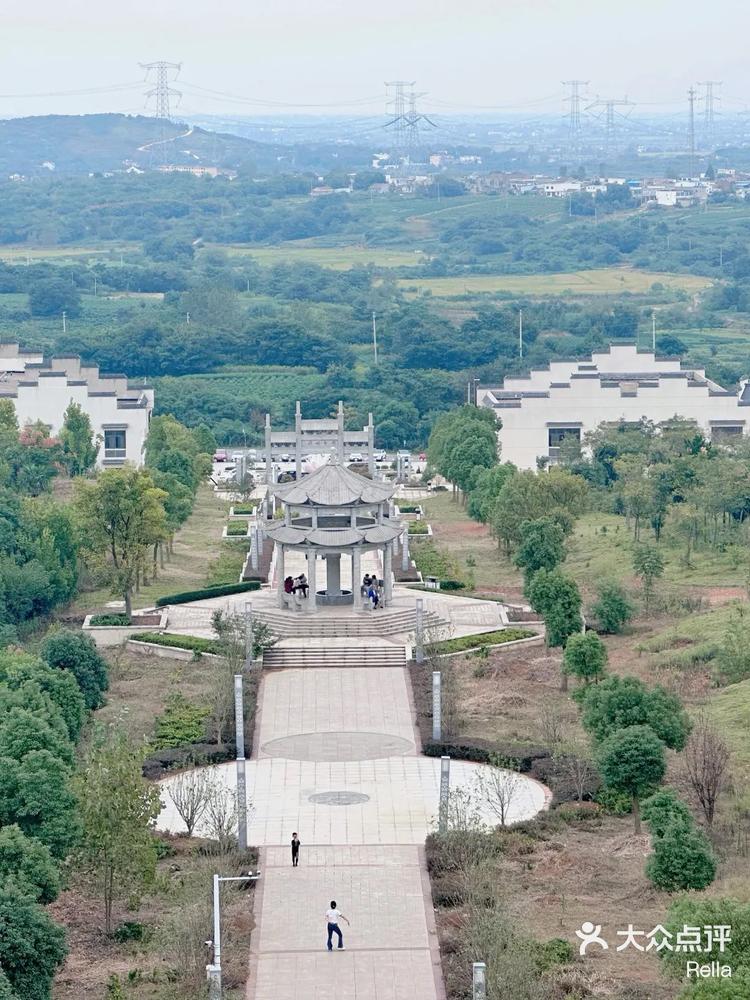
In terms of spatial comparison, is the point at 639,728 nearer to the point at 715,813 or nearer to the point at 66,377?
the point at 715,813

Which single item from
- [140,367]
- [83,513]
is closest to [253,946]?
[83,513]

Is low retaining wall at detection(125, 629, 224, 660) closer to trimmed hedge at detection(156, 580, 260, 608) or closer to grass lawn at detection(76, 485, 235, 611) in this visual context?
trimmed hedge at detection(156, 580, 260, 608)

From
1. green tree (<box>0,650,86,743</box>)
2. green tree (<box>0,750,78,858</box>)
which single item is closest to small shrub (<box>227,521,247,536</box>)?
green tree (<box>0,650,86,743</box>)

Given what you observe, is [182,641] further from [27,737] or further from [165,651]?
[27,737]

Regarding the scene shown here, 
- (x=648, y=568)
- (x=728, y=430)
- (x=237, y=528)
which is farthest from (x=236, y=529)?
(x=728, y=430)

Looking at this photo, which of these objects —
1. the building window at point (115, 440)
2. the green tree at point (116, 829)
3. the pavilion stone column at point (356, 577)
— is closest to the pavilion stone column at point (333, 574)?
the pavilion stone column at point (356, 577)

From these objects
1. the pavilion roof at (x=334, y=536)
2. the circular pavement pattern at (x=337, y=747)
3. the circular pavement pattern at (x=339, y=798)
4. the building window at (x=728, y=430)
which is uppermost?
the pavilion roof at (x=334, y=536)

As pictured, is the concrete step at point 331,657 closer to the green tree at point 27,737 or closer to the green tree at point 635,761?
the green tree at point 635,761
